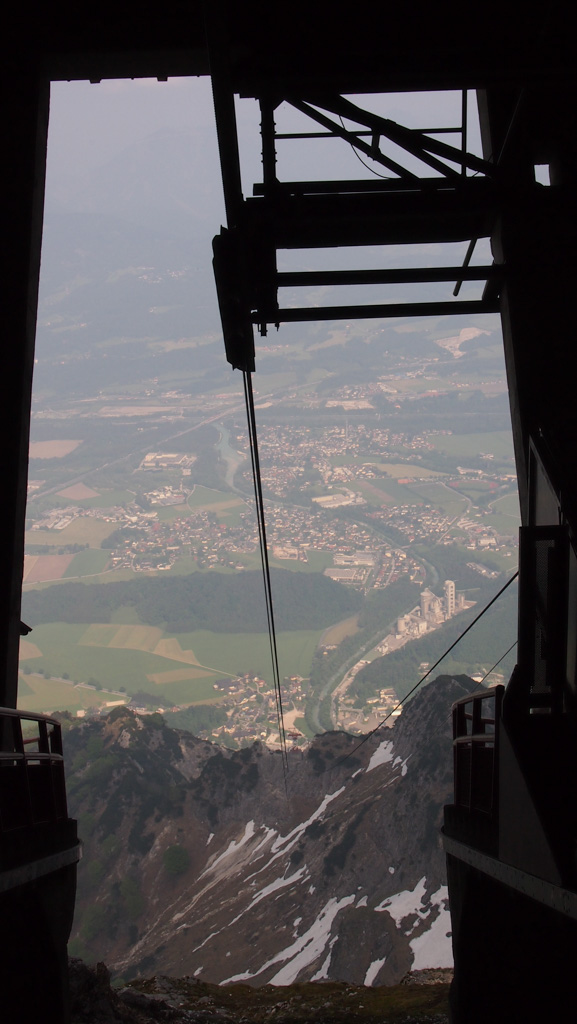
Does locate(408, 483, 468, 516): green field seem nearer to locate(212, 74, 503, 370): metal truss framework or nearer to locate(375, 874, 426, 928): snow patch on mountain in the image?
locate(375, 874, 426, 928): snow patch on mountain

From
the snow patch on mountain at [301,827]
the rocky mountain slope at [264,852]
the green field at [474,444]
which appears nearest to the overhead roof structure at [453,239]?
the rocky mountain slope at [264,852]

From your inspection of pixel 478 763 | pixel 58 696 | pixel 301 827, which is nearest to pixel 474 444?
pixel 58 696

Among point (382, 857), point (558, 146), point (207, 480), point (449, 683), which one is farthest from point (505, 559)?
point (558, 146)

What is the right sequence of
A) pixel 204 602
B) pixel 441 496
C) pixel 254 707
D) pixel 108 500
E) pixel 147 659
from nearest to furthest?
pixel 254 707 → pixel 147 659 → pixel 204 602 → pixel 441 496 → pixel 108 500

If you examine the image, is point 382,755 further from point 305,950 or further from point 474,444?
point 474,444

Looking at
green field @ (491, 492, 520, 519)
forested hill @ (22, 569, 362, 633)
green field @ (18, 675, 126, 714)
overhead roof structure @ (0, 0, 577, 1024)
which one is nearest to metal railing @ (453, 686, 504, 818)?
overhead roof structure @ (0, 0, 577, 1024)

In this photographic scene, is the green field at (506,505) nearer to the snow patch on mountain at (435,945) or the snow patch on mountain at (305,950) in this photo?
the snow patch on mountain at (305,950)
